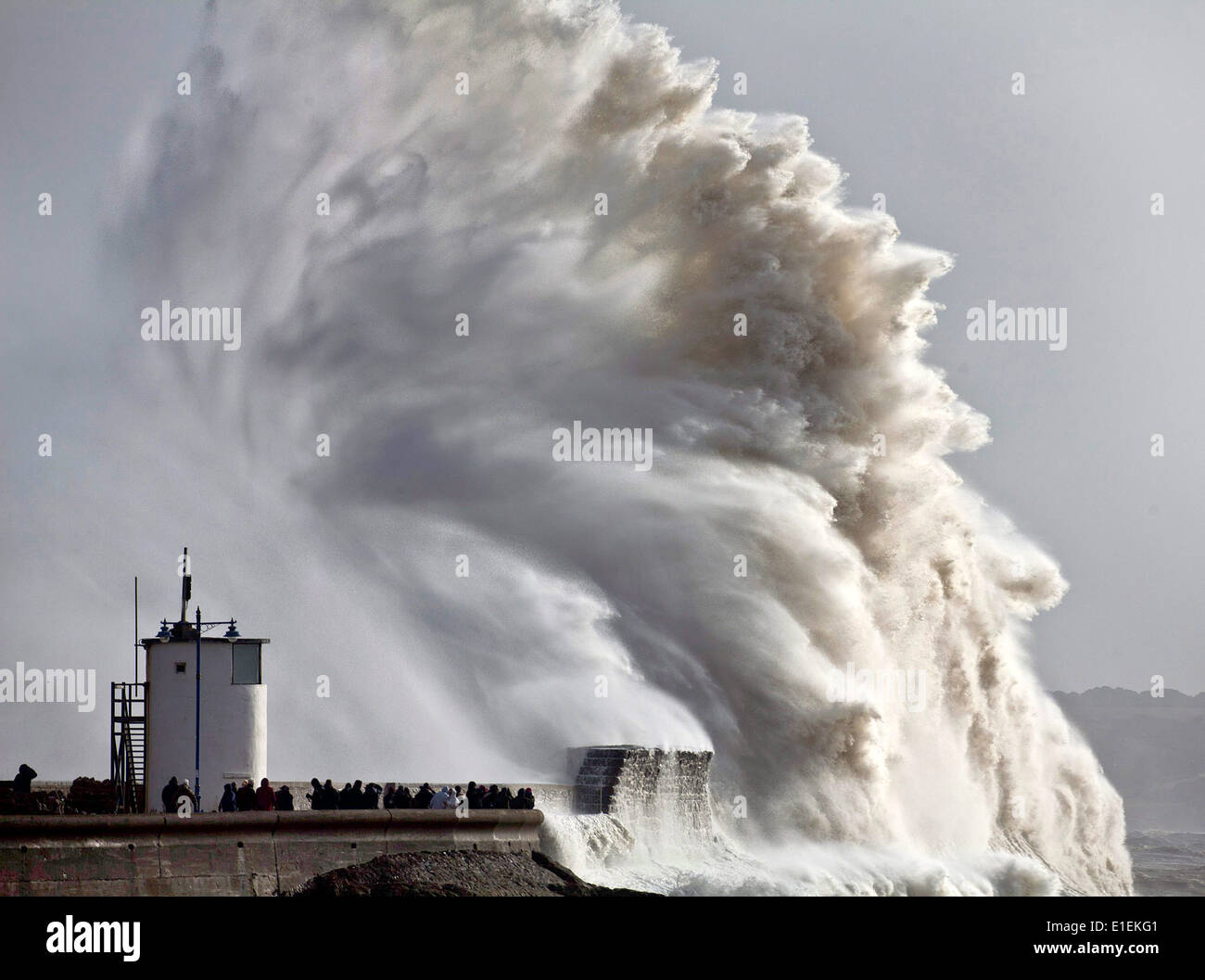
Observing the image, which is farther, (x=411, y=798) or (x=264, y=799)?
(x=411, y=798)

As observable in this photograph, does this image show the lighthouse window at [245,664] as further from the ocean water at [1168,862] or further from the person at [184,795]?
the ocean water at [1168,862]

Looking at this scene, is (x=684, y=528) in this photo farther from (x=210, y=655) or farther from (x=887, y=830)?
(x=210, y=655)

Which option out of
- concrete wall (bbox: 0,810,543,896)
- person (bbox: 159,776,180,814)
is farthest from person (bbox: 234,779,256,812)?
person (bbox: 159,776,180,814)

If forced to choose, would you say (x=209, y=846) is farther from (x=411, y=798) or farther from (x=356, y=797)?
(x=411, y=798)

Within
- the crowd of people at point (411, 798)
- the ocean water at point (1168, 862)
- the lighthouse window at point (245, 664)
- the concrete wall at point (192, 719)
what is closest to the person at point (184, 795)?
the concrete wall at point (192, 719)

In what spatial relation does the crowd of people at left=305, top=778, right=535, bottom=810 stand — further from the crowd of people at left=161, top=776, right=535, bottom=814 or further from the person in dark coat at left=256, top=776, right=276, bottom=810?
the person in dark coat at left=256, top=776, right=276, bottom=810

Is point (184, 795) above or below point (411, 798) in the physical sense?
below

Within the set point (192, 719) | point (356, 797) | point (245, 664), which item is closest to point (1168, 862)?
point (356, 797)

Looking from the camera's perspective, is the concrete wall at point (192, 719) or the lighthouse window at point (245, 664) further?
the lighthouse window at point (245, 664)
